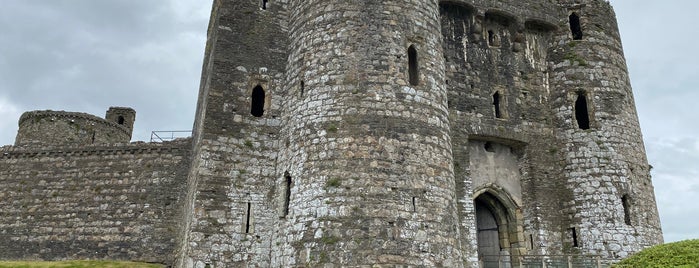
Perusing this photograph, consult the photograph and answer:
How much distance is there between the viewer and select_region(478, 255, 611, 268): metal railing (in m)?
16.5

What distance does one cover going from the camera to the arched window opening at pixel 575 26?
20.4 m

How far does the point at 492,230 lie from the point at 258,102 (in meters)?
8.23

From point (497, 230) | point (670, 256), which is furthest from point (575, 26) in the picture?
point (670, 256)

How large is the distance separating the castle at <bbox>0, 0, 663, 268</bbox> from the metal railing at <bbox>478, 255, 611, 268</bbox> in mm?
147

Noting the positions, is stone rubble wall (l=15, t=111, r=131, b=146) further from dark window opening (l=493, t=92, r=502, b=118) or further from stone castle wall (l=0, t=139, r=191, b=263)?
dark window opening (l=493, t=92, r=502, b=118)

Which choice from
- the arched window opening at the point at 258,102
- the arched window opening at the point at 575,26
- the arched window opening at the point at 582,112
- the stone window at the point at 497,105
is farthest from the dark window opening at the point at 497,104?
the arched window opening at the point at 258,102

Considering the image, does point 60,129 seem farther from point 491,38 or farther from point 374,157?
point 491,38

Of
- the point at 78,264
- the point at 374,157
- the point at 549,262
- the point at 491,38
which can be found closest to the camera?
the point at 374,157

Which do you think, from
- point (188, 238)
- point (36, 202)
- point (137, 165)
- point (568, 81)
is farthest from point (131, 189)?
point (568, 81)

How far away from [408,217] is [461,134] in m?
5.01

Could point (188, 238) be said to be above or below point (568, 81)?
below

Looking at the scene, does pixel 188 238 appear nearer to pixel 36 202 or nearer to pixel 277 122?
pixel 277 122

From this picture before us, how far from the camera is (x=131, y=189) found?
19.6 m

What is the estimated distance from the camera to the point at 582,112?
19.3 metres
